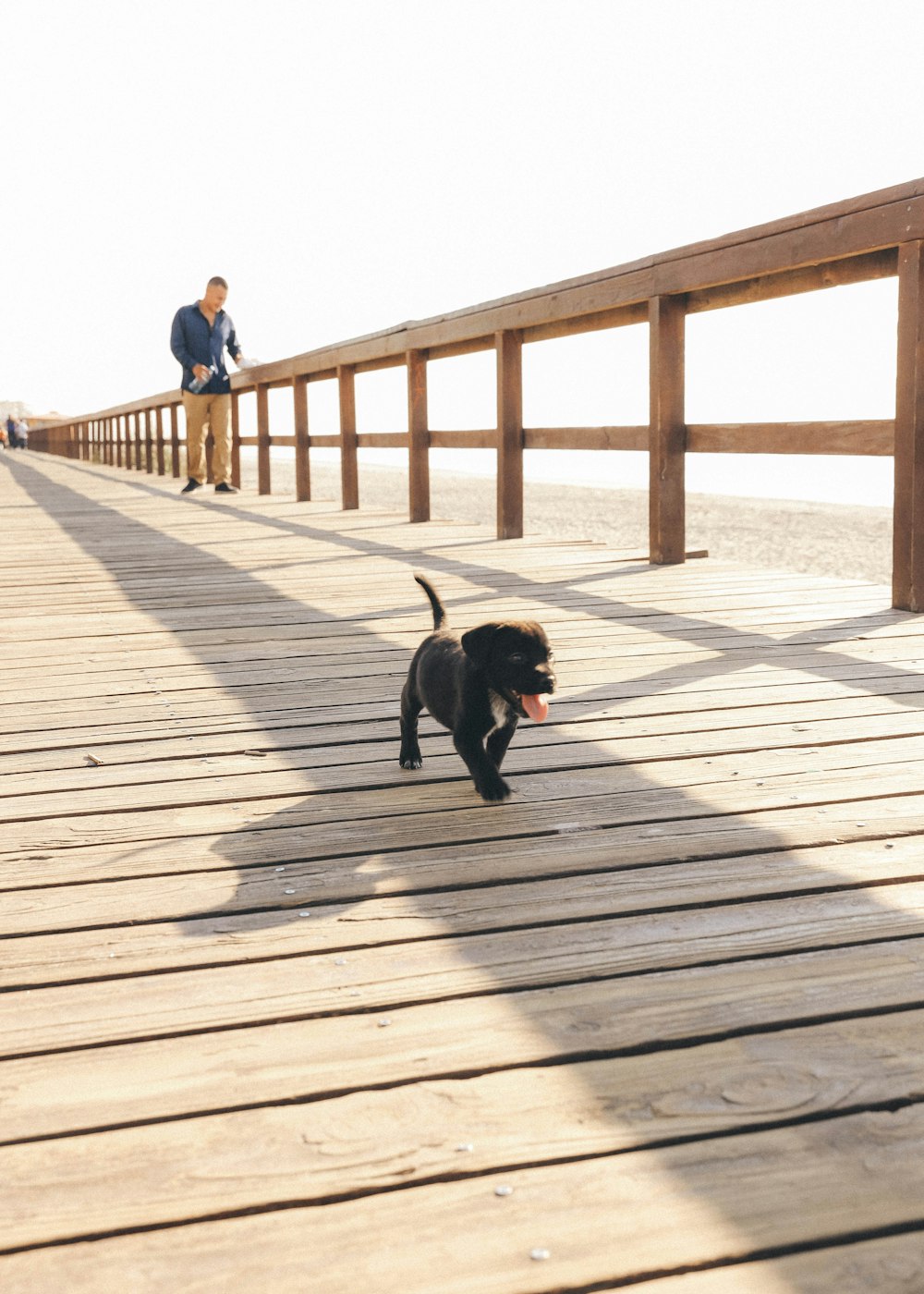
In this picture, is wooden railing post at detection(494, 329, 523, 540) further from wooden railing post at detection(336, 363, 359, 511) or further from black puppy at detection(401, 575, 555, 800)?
black puppy at detection(401, 575, 555, 800)

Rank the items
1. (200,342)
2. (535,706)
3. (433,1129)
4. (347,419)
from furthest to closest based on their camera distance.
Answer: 1. (200,342)
2. (347,419)
3. (535,706)
4. (433,1129)

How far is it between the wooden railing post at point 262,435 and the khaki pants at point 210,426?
0.27 metres

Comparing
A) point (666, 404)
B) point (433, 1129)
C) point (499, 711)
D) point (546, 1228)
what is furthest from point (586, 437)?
point (546, 1228)

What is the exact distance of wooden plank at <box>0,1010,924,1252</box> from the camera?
113cm

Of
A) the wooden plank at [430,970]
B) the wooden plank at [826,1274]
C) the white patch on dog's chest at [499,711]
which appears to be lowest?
the wooden plank at [826,1274]

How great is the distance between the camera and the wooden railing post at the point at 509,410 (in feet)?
22.0

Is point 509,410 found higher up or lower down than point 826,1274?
higher up

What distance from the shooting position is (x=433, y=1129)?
4.02 feet

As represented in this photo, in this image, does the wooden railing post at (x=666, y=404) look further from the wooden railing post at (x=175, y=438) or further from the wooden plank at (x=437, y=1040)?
the wooden railing post at (x=175, y=438)

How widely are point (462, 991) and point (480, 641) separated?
0.83 metres

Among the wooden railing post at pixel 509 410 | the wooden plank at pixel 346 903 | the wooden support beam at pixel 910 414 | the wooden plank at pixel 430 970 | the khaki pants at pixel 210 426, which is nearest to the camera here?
the wooden plank at pixel 430 970

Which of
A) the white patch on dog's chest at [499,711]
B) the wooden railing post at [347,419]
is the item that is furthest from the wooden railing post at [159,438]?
the white patch on dog's chest at [499,711]

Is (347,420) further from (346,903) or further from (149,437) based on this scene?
(149,437)

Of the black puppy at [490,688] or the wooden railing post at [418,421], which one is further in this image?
the wooden railing post at [418,421]
